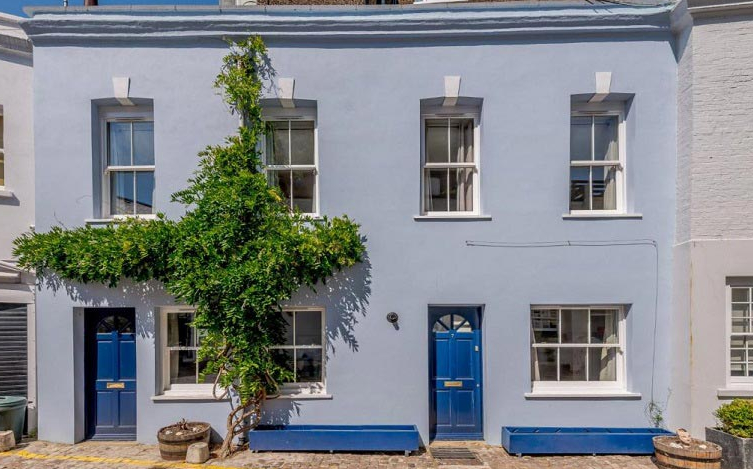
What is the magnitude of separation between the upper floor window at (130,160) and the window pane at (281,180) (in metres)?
2.19

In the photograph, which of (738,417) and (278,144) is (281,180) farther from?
(738,417)

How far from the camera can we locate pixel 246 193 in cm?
723

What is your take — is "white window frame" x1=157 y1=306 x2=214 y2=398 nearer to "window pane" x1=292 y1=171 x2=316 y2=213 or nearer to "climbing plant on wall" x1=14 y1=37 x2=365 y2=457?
"climbing plant on wall" x1=14 y1=37 x2=365 y2=457

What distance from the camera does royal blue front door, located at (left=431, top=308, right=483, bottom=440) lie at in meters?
7.83

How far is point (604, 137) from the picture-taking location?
805cm

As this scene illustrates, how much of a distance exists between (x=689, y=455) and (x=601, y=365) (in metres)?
1.78

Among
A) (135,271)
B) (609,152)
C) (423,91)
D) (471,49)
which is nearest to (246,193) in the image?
(135,271)

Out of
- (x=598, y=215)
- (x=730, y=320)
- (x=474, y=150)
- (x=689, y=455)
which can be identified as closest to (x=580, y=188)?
(x=598, y=215)

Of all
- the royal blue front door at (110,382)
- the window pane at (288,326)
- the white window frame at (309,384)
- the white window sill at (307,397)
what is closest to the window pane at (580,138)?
the white window frame at (309,384)

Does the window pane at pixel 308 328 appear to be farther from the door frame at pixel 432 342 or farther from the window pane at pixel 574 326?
the window pane at pixel 574 326

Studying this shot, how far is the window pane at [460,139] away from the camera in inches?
318

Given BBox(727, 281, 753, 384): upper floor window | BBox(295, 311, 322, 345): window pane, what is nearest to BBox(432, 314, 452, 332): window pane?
BBox(295, 311, 322, 345): window pane

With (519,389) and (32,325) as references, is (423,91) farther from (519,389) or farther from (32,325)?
(32,325)

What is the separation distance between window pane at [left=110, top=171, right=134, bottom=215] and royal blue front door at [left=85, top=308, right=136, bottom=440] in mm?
1900
